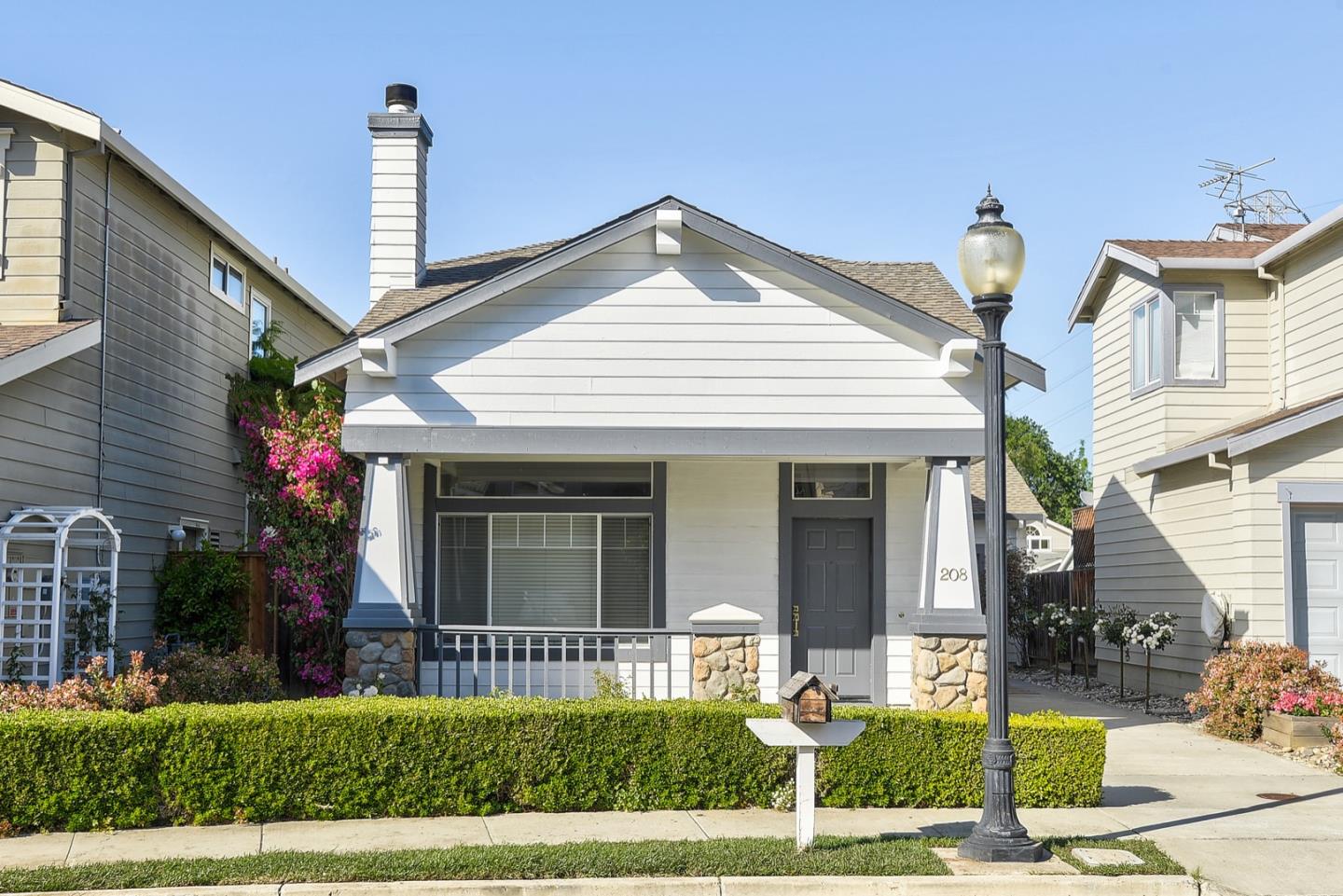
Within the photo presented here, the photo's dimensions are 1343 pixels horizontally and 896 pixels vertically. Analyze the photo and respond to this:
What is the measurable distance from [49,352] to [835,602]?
8.01 m

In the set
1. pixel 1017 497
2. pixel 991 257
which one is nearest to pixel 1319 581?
pixel 991 257

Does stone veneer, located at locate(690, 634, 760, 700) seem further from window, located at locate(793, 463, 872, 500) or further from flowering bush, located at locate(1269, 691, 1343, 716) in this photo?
flowering bush, located at locate(1269, 691, 1343, 716)

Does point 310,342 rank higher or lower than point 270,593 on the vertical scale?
higher

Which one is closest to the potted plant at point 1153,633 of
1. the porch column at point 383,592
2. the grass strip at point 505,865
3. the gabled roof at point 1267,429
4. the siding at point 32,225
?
the gabled roof at point 1267,429

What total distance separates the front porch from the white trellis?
3.07m

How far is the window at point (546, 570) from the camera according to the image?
44.8 ft

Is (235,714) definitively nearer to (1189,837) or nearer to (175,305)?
(1189,837)

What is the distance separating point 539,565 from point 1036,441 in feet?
182

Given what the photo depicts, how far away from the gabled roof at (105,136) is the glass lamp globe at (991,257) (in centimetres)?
840

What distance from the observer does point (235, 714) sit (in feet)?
28.7

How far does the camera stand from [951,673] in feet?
38.9

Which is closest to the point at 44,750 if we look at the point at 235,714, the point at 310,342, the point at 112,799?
the point at 112,799

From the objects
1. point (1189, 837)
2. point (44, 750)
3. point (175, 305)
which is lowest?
point (1189, 837)

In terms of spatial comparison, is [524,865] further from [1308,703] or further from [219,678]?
[1308,703]
